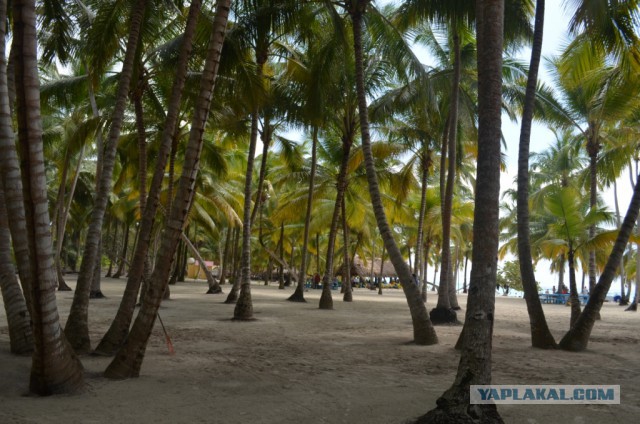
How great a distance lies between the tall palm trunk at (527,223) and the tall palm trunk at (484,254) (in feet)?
15.5

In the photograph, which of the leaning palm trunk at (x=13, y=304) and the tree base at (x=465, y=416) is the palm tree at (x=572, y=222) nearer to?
the tree base at (x=465, y=416)

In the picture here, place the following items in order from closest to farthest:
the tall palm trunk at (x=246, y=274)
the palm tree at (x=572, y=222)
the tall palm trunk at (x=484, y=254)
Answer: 1. the tall palm trunk at (x=484, y=254)
2. the palm tree at (x=572, y=222)
3. the tall palm trunk at (x=246, y=274)

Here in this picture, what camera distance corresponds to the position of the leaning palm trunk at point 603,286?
894 cm

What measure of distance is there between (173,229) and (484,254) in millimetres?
3340

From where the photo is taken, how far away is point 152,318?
5871 mm

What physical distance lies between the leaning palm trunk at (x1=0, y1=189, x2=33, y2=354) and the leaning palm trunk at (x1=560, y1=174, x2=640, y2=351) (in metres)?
8.78

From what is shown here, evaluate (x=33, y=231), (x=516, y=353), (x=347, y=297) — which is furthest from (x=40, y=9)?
(x=347, y=297)

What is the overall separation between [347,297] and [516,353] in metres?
14.9

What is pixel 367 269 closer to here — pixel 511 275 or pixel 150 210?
pixel 511 275

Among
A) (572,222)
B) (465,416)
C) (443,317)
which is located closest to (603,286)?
(572,222)

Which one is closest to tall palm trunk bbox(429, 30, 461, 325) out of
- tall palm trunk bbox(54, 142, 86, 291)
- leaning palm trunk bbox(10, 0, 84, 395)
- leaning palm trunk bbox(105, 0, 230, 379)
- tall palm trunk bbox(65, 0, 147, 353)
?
tall palm trunk bbox(65, 0, 147, 353)

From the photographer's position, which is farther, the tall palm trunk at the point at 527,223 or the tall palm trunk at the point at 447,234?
the tall palm trunk at the point at 447,234

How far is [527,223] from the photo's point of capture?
9547 mm

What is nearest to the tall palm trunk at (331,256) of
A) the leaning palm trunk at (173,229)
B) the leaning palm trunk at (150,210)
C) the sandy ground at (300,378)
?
the sandy ground at (300,378)
